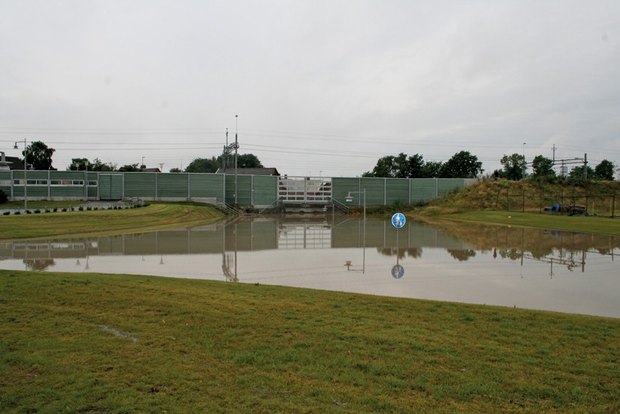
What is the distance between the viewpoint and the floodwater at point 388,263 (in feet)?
42.0

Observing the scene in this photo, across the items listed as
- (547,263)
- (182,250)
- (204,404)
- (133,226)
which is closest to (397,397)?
(204,404)

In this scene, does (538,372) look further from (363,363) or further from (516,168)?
(516,168)

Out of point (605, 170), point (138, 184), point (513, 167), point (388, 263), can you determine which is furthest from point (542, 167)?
point (388, 263)

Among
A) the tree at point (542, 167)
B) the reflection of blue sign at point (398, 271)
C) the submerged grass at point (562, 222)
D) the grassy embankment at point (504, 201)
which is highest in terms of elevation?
the tree at point (542, 167)

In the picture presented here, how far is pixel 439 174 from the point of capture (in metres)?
106

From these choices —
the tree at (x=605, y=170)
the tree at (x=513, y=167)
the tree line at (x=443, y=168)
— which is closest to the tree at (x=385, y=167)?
the tree line at (x=443, y=168)

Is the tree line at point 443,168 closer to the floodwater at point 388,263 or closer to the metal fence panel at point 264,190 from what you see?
the metal fence panel at point 264,190

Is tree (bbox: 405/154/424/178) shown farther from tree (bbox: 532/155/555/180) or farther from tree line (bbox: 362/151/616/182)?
tree (bbox: 532/155/555/180)

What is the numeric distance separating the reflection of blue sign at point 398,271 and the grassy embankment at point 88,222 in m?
22.2

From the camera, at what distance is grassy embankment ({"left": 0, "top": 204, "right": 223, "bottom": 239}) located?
96.1ft

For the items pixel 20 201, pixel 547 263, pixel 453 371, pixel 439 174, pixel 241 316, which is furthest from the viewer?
pixel 439 174

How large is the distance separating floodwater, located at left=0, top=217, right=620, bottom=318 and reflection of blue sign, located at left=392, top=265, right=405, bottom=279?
4 cm

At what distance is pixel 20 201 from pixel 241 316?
61.9 meters

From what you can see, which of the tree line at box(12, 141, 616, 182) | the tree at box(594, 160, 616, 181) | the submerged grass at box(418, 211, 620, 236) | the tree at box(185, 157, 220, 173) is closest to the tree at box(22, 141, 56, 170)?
the tree line at box(12, 141, 616, 182)
